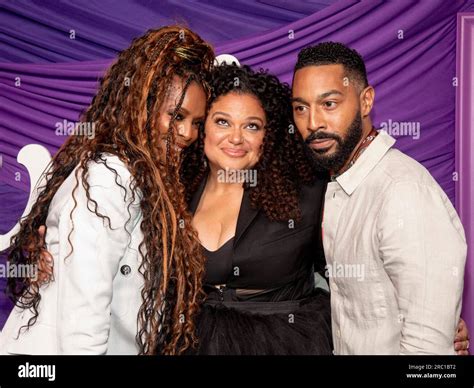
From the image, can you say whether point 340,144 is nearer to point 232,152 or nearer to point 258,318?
point 232,152

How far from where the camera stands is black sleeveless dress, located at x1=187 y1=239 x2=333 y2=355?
2.01m

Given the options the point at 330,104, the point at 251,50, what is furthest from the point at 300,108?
the point at 251,50

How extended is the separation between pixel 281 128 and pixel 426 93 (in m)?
1.02

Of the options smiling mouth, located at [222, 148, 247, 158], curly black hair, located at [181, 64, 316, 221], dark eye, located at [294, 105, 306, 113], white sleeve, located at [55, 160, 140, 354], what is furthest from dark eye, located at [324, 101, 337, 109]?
white sleeve, located at [55, 160, 140, 354]

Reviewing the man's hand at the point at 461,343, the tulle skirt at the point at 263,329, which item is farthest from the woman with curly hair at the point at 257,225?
the man's hand at the point at 461,343

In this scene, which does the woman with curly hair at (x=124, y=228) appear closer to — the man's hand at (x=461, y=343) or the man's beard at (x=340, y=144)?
the man's beard at (x=340, y=144)

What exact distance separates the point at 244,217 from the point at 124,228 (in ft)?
2.25

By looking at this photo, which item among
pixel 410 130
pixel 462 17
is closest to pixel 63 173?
pixel 410 130

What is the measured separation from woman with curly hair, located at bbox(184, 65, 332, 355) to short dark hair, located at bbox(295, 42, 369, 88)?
315 mm

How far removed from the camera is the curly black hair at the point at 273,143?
2.21m

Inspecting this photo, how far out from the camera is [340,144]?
6.52ft

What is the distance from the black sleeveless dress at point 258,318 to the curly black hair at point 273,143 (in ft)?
0.81

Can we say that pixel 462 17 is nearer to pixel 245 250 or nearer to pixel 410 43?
pixel 410 43

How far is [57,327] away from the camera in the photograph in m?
1.57
